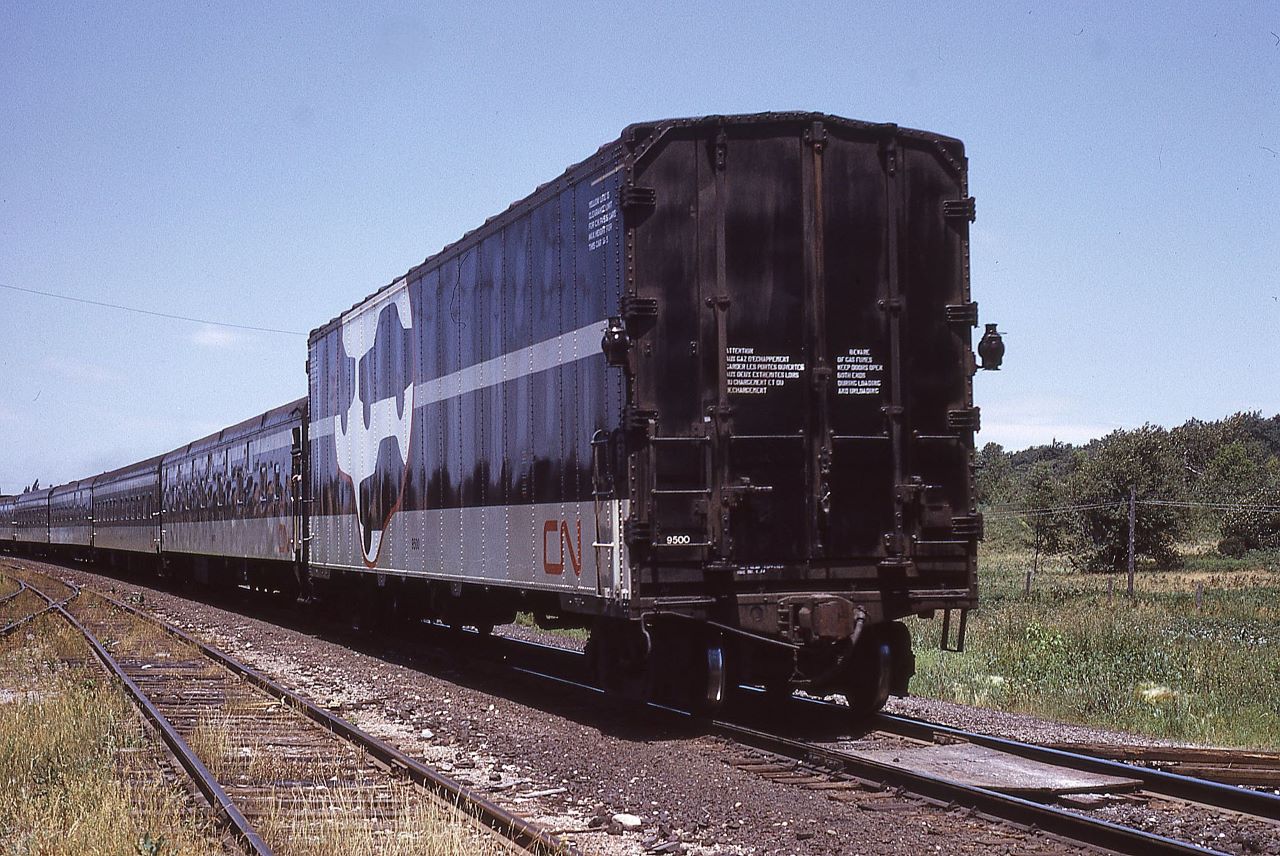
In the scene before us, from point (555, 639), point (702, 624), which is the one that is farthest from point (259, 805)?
point (555, 639)

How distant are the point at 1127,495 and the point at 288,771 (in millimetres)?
54690

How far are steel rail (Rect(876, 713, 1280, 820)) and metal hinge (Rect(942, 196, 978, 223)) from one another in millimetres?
3930

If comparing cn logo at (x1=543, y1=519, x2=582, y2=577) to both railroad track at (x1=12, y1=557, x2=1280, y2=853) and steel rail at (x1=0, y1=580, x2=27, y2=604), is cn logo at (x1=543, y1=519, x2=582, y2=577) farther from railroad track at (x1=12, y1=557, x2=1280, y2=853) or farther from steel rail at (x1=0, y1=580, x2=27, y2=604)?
steel rail at (x1=0, y1=580, x2=27, y2=604)

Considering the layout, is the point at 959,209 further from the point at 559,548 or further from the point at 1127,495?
the point at 1127,495

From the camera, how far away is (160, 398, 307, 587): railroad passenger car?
21.2 meters

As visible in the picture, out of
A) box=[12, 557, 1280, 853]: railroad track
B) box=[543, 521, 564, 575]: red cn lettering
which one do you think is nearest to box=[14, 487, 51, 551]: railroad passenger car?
box=[543, 521, 564, 575]: red cn lettering

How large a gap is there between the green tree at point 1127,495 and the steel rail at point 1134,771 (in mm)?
46727

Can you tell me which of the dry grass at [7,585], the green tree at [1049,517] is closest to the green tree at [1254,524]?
the green tree at [1049,517]

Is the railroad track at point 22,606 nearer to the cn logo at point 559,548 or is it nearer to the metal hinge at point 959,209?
the cn logo at point 559,548

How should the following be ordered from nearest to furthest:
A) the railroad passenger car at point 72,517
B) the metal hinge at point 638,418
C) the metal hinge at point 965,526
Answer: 1. the metal hinge at point 638,418
2. the metal hinge at point 965,526
3. the railroad passenger car at point 72,517

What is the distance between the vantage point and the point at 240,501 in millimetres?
24969

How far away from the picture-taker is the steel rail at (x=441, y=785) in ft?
21.2

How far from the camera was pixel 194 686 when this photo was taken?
13648mm

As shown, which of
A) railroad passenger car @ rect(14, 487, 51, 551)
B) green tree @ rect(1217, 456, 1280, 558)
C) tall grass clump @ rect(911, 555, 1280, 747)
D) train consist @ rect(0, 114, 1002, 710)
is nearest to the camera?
train consist @ rect(0, 114, 1002, 710)
